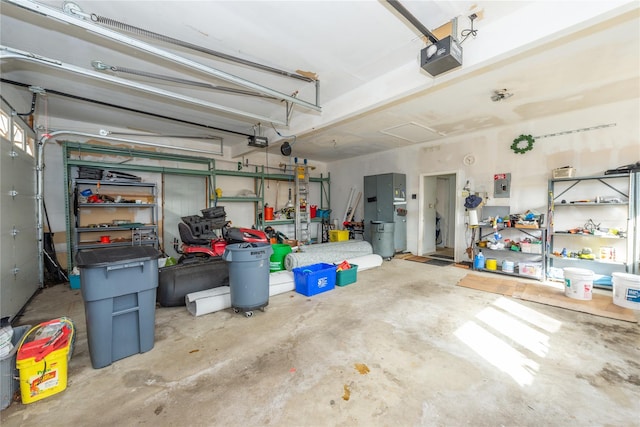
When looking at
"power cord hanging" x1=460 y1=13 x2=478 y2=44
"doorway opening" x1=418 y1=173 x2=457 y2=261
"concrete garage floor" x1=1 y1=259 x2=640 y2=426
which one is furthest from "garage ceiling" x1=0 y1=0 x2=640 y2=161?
"concrete garage floor" x1=1 y1=259 x2=640 y2=426

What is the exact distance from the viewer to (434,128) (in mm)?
4723

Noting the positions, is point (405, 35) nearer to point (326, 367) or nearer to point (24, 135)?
point (326, 367)

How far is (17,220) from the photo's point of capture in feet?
9.78

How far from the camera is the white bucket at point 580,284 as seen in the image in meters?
3.18

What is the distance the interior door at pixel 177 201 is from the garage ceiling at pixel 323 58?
1.57m

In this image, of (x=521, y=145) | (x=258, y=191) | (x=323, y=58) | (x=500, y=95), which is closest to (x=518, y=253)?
(x=521, y=145)

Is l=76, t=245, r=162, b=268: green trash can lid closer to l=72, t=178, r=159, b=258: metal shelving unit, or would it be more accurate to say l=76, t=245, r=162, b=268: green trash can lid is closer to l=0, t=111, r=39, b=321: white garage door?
l=0, t=111, r=39, b=321: white garage door

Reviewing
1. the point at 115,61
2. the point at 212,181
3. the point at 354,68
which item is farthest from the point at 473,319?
the point at 212,181

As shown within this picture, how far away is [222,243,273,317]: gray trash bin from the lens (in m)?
2.65

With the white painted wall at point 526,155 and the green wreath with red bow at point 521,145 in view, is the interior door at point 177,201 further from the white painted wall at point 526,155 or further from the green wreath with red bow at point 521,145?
the green wreath with red bow at point 521,145

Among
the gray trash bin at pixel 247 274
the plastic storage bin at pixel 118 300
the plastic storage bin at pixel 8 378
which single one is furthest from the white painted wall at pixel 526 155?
the plastic storage bin at pixel 8 378

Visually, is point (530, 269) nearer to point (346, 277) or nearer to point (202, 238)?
Answer: point (346, 277)

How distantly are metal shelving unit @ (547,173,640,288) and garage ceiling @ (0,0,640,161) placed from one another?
1.24 meters

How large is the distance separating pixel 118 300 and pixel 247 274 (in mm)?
1100
